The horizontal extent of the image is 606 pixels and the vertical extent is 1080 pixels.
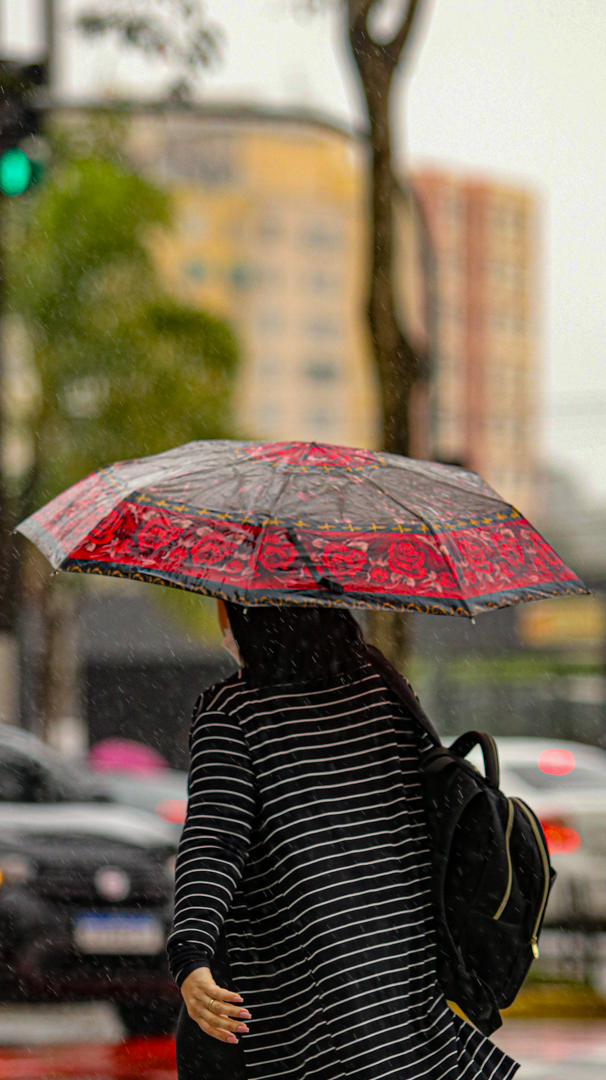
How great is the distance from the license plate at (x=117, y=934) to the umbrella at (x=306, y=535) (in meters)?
3.81

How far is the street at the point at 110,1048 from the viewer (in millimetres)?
5945

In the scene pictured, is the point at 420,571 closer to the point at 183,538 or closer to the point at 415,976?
the point at 183,538

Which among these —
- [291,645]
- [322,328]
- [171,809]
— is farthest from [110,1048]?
[322,328]

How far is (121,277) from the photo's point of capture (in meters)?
17.8

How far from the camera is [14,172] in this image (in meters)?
6.57

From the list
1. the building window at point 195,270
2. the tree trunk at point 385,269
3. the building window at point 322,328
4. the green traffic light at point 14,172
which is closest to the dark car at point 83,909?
the tree trunk at point 385,269

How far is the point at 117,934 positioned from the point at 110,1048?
1.67 ft

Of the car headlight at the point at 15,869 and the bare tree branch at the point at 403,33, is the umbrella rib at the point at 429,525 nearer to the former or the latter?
the car headlight at the point at 15,869

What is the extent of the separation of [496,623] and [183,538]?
2483 centimetres

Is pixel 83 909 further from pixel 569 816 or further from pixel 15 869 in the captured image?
pixel 569 816

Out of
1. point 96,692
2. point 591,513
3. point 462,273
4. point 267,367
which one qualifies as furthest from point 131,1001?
point 462,273

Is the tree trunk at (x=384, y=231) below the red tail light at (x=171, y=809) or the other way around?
the other way around

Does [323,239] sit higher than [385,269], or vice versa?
[385,269]

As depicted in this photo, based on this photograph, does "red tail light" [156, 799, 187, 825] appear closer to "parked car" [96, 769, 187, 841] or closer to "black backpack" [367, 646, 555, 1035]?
"parked car" [96, 769, 187, 841]
